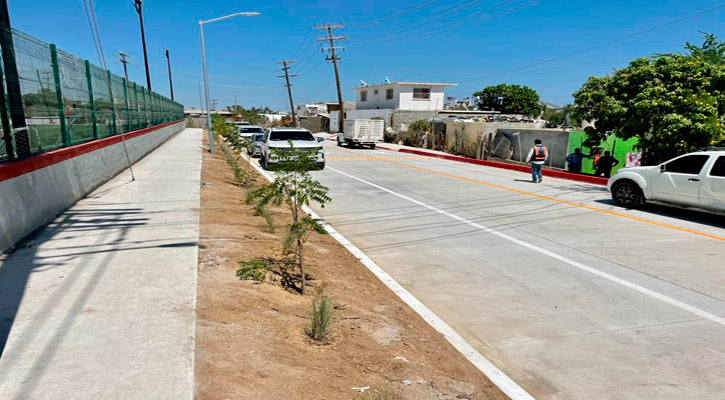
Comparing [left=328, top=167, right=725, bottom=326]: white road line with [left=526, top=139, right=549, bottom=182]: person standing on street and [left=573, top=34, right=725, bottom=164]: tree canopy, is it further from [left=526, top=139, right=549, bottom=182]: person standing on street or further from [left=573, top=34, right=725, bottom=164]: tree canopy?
[left=573, top=34, right=725, bottom=164]: tree canopy

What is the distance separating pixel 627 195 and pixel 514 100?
72.5 m

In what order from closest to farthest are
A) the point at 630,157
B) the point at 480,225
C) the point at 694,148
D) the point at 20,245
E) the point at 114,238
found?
the point at 20,245
the point at 114,238
the point at 480,225
the point at 694,148
the point at 630,157

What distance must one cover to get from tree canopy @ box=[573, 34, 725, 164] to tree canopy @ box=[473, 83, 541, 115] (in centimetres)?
6627

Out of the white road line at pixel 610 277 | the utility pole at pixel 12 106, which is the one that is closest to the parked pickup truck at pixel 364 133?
the white road line at pixel 610 277

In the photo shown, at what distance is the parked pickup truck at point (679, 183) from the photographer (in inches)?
387

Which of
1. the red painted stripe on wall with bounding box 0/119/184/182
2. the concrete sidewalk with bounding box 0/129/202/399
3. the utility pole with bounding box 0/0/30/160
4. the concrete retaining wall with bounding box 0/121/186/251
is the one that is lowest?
the concrete sidewalk with bounding box 0/129/202/399

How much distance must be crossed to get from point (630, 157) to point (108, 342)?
18922 millimetres

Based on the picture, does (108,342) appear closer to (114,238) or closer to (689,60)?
(114,238)

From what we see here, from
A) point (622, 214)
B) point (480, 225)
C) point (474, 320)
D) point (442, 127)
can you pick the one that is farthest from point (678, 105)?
point (442, 127)

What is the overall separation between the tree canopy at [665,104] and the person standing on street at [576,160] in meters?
2.16

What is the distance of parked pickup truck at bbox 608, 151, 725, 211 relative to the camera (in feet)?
32.2

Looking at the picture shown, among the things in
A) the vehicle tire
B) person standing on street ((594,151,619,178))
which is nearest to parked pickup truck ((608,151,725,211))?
the vehicle tire

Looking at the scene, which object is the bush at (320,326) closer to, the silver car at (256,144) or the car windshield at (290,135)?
the car windshield at (290,135)

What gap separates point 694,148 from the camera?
44.4ft
